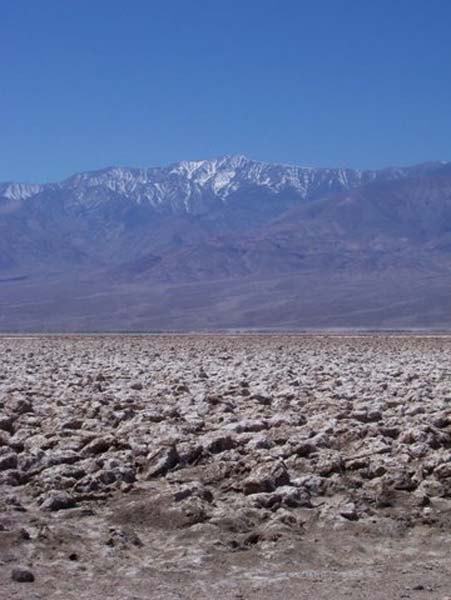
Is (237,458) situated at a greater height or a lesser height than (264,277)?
lesser

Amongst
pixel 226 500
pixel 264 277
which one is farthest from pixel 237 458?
pixel 264 277

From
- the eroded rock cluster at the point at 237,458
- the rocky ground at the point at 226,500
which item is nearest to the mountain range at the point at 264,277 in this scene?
the eroded rock cluster at the point at 237,458

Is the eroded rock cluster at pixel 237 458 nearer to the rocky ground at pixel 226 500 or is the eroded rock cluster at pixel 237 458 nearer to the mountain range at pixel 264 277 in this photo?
the rocky ground at pixel 226 500

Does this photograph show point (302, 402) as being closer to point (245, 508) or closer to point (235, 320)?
point (245, 508)

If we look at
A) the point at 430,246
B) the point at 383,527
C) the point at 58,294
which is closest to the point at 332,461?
the point at 383,527

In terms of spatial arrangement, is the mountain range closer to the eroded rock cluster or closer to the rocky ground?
the eroded rock cluster

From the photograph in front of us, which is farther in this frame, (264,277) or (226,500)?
(264,277)

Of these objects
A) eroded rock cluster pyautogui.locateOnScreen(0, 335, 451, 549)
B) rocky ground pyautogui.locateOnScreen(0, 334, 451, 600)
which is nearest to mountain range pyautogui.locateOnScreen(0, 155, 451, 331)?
eroded rock cluster pyautogui.locateOnScreen(0, 335, 451, 549)

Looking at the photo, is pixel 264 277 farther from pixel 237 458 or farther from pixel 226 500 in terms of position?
pixel 226 500

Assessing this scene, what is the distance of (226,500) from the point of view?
21.4ft

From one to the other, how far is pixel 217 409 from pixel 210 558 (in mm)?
3919

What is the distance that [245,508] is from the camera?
6.29m

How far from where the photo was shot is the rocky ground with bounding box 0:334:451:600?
5.33 m

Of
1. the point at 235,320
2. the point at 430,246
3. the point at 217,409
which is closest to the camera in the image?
the point at 217,409
